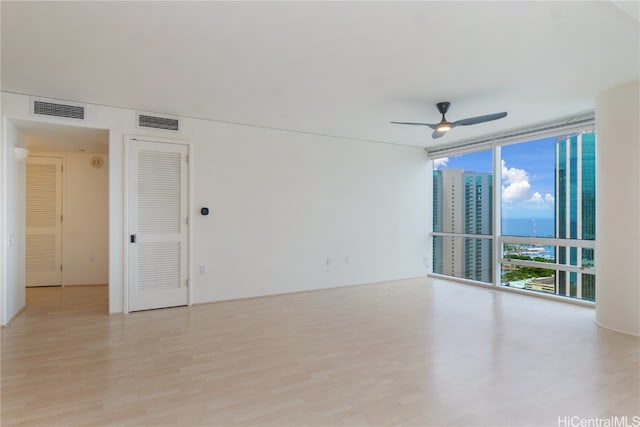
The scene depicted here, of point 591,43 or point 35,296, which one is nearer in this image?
point 591,43

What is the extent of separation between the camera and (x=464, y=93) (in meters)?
4.03

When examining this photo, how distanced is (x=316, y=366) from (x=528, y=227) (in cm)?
451

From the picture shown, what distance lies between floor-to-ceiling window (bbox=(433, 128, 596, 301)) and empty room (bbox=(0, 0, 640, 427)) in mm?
35

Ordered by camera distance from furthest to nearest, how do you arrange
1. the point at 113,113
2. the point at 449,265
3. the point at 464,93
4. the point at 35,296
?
the point at 449,265 < the point at 35,296 < the point at 113,113 < the point at 464,93

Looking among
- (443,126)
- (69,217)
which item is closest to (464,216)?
(443,126)

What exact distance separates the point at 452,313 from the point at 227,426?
3365 millimetres

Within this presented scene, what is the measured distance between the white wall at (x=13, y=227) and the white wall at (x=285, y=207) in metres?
0.51

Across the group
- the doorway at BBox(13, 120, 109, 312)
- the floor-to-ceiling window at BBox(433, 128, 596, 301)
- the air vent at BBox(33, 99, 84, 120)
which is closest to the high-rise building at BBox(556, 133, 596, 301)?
the floor-to-ceiling window at BBox(433, 128, 596, 301)

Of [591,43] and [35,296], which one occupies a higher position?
[591,43]

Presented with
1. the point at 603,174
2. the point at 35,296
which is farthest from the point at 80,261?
the point at 603,174

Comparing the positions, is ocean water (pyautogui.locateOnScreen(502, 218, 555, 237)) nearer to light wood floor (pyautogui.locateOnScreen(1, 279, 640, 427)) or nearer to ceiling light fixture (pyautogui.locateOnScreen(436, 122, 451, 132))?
light wood floor (pyautogui.locateOnScreen(1, 279, 640, 427))

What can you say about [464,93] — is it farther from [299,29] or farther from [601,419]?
[601,419]

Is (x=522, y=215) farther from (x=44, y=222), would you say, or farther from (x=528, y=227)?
(x=44, y=222)

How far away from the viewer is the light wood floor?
2.30 meters
